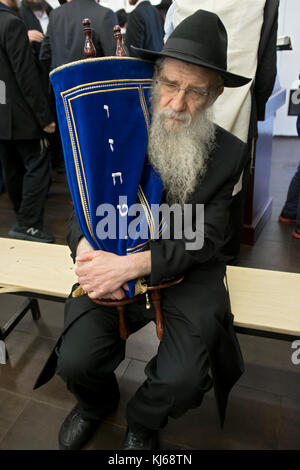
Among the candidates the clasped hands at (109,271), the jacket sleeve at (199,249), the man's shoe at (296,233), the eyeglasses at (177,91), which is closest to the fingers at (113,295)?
the clasped hands at (109,271)

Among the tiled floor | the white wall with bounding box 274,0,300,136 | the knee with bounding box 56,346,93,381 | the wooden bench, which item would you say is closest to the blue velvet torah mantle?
the knee with bounding box 56,346,93,381

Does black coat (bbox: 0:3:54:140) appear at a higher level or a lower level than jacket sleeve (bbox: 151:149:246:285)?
higher

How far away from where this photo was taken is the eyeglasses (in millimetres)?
1307

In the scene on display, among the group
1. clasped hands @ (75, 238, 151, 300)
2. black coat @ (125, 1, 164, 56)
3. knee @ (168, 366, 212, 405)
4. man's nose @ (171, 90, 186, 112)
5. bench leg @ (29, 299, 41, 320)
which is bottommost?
bench leg @ (29, 299, 41, 320)

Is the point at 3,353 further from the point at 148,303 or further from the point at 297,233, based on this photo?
the point at 297,233

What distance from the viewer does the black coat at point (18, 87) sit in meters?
2.58

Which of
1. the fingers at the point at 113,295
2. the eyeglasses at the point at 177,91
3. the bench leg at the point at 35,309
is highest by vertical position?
the eyeglasses at the point at 177,91

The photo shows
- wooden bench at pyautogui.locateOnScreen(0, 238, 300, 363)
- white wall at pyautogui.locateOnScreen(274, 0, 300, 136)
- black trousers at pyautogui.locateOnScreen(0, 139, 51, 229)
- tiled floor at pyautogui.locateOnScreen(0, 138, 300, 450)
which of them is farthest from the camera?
white wall at pyautogui.locateOnScreen(274, 0, 300, 136)

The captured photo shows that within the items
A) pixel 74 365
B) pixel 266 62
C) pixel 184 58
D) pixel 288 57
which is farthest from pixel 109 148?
pixel 288 57

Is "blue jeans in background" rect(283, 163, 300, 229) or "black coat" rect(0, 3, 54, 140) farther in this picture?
"blue jeans in background" rect(283, 163, 300, 229)

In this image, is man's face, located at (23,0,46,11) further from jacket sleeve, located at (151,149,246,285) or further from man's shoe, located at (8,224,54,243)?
jacket sleeve, located at (151,149,246,285)

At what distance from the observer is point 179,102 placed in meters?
1.30

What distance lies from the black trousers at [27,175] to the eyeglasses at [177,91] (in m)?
2.02

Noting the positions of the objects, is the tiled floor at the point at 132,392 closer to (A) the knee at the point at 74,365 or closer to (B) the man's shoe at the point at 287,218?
(A) the knee at the point at 74,365
